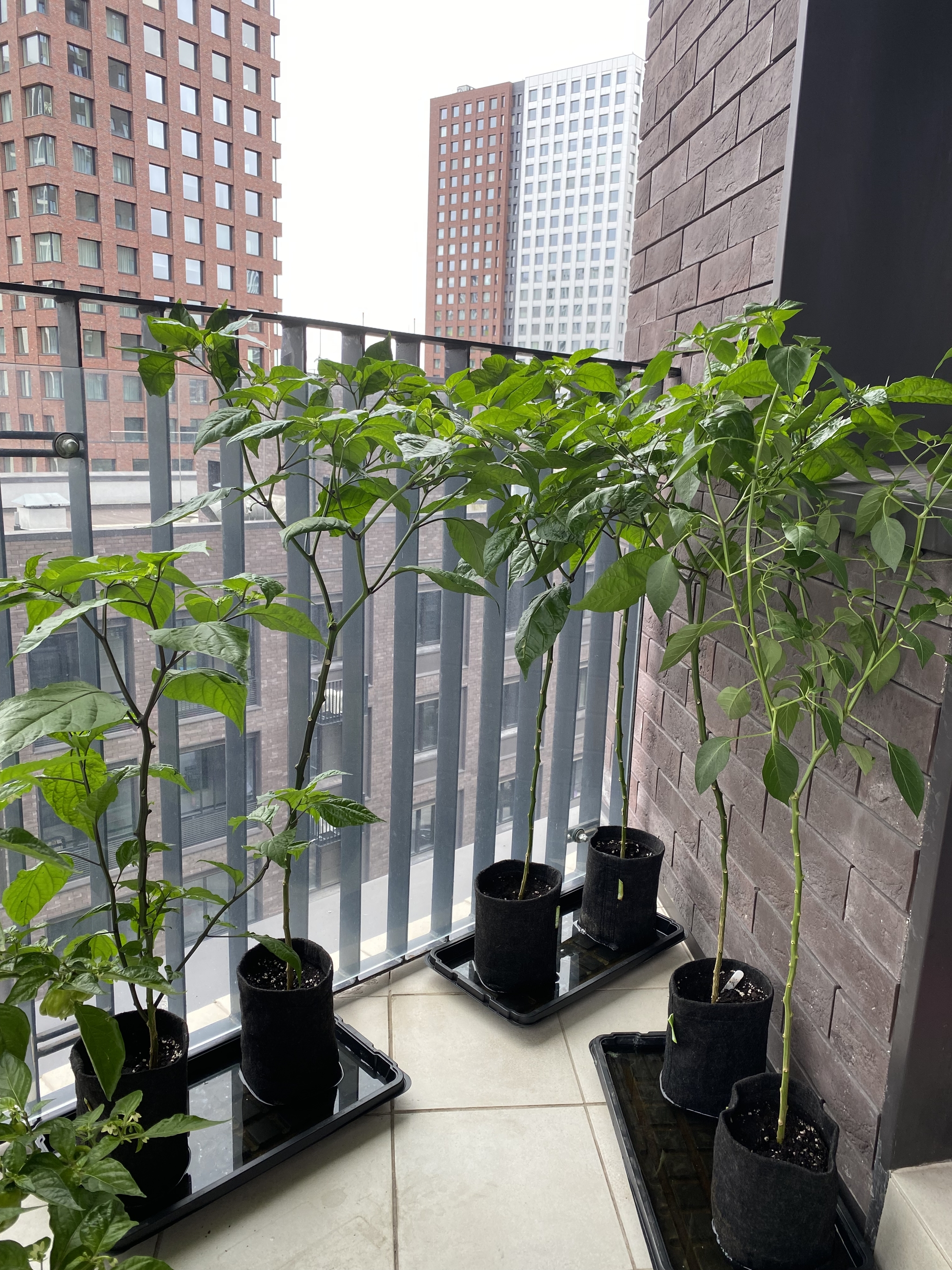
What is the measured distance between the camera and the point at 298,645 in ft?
4.83

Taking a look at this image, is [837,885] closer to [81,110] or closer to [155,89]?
[81,110]


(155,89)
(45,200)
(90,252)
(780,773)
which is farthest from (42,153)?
(780,773)

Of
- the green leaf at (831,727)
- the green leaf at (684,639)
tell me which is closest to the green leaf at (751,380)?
the green leaf at (684,639)

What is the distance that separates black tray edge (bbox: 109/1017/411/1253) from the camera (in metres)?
1.04

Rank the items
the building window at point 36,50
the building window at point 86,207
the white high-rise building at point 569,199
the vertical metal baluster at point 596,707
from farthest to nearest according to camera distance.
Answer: the building window at point 86,207, the building window at point 36,50, the white high-rise building at point 569,199, the vertical metal baluster at point 596,707

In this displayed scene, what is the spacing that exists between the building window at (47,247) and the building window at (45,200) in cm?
63

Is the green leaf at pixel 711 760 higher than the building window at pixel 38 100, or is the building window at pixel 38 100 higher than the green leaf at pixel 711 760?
the building window at pixel 38 100

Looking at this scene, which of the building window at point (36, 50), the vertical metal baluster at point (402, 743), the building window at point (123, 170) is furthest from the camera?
the building window at point (123, 170)

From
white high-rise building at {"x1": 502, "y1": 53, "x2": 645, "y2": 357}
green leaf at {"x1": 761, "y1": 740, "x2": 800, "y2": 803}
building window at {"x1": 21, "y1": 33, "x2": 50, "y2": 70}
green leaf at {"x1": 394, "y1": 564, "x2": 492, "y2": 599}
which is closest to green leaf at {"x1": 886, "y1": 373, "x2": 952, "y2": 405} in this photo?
green leaf at {"x1": 761, "y1": 740, "x2": 800, "y2": 803}

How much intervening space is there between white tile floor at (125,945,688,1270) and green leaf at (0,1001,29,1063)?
53 cm

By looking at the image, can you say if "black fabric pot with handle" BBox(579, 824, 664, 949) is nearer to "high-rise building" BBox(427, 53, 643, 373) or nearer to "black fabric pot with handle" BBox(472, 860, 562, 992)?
"black fabric pot with handle" BBox(472, 860, 562, 992)

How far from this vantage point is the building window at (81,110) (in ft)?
80.9

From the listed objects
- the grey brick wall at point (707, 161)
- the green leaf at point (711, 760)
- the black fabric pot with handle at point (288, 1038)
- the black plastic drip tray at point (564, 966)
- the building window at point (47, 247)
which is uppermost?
the building window at point (47, 247)

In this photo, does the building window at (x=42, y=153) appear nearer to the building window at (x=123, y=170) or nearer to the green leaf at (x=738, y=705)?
the building window at (x=123, y=170)
